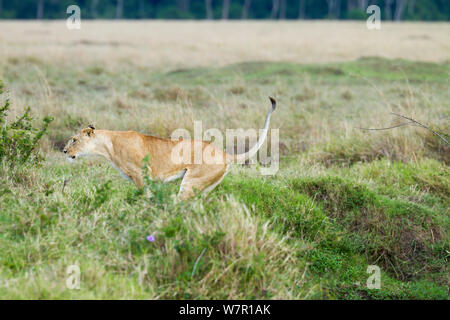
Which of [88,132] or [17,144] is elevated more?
[88,132]

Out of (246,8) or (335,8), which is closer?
(335,8)

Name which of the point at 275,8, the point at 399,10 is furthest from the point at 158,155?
the point at 275,8

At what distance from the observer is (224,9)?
5444 cm

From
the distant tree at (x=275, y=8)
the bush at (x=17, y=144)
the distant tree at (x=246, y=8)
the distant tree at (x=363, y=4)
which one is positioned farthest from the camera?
the distant tree at (x=246, y=8)

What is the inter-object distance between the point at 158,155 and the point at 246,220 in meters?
1.05

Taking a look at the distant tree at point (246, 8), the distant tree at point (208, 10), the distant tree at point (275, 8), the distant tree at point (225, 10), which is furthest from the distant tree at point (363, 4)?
the distant tree at point (208, 10)

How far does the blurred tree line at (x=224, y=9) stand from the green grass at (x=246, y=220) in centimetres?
4407

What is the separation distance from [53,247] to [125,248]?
0.57m

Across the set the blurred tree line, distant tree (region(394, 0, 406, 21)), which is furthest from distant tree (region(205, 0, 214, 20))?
distant tree (region(394, 0, 406, 21))

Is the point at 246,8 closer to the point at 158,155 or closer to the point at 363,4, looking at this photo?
the point at 363,4

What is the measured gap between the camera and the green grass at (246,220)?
4391 millimetres

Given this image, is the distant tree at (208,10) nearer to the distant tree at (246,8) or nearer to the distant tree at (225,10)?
the distant tree at (225,10)

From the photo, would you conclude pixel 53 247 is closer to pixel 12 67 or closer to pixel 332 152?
Result: pixel 332 152

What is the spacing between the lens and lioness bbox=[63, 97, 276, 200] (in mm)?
4965
